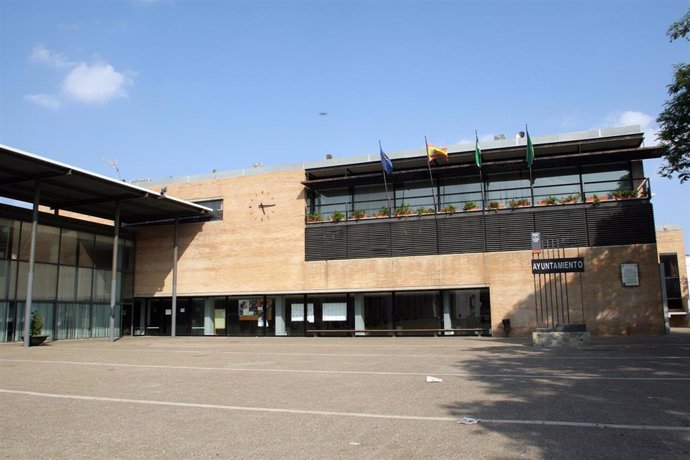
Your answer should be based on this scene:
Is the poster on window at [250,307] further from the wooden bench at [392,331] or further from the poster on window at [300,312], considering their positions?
the wooden bench at [392,331]

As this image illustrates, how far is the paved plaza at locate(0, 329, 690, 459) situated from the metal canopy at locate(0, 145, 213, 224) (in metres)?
11.5

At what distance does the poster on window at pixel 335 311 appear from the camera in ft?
100

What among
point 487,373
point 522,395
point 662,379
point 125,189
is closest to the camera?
point 522,395

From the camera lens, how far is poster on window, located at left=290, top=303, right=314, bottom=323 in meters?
31.3

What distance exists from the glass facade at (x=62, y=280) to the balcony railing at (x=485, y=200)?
496 inches

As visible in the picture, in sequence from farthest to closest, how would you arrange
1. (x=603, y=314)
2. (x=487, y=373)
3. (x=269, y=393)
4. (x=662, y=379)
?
(x=603, y=314), (x=487, y=373), (x=662, y=379), (x=269, y=393)

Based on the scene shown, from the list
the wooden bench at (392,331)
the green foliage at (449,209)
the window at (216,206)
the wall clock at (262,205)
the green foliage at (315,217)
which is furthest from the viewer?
the window at (216,206)

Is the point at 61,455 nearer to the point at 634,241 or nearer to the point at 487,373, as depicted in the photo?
the point at 487,373

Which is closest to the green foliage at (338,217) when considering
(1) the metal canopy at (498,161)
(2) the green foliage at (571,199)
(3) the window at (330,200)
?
(3) the window at (330,200)

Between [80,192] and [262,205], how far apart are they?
957cm

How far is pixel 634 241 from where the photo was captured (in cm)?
2589

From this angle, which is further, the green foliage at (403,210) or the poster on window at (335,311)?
the poster on window at (335,311)

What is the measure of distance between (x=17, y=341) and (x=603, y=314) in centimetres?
2783

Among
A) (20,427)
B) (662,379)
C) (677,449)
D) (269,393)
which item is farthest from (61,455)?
(662,379)
